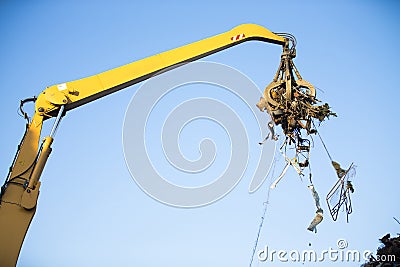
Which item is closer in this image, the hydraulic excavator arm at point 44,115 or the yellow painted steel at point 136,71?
the hydraulic excavator arm at point 44,115

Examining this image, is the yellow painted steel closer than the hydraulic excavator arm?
No

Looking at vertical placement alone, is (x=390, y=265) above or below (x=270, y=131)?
below

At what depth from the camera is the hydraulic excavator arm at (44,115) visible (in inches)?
299

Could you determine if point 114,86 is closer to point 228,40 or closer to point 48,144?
point 48,144

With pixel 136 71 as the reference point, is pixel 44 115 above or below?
below

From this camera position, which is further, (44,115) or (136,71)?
(136,71)

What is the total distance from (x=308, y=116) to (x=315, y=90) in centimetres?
75

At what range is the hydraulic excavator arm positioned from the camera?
24.9 ft

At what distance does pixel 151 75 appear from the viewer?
9.98 metres

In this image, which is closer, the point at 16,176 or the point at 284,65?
the point at 16,176

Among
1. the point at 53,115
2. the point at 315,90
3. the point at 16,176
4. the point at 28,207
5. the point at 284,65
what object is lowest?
the point at 28,207

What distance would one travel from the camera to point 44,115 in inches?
335

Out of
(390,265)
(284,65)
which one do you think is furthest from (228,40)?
(390,265)

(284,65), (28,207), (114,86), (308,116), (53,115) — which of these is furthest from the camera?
(284,65)
